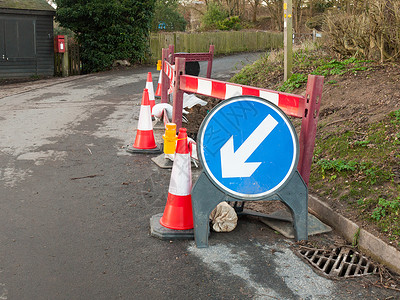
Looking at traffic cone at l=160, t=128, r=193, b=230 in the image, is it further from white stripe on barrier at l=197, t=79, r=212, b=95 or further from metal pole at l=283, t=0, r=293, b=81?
metal pole at l=283, t=0, r=293, b=81

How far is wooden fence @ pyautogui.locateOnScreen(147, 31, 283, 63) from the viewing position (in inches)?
1020

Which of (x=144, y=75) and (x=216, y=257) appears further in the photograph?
(x=144, y=75)

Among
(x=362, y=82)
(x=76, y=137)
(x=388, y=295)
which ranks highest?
(x=362, y=82)

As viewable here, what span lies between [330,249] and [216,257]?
1.03 m

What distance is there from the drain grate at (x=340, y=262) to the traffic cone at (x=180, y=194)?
3.58 feet

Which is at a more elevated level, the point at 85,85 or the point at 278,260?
the point at 85,85

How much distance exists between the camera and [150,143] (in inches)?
299

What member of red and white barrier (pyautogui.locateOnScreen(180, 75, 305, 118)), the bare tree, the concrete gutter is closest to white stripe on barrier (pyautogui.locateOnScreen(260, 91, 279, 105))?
red and white barrier (pyautogui.locateOnScreen(180, 75, 305, 118))

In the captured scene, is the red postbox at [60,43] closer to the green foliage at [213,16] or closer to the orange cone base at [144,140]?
the orange cone base at [144,140]

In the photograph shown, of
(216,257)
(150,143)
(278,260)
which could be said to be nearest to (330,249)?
(278,260)

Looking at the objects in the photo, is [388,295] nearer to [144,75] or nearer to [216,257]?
[216,257]

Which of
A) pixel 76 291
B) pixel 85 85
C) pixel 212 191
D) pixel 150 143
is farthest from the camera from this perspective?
pixel 85 85

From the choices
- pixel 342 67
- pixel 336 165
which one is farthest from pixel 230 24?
pixel 336 165

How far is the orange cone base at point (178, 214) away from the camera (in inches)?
175
